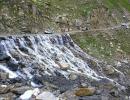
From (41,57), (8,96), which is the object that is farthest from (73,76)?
(8,96)

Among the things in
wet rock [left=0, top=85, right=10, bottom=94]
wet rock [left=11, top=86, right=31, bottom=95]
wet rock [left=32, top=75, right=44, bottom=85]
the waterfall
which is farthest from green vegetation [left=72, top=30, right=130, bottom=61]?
wet rock [left=0, top=85, right=10, bottom=94]

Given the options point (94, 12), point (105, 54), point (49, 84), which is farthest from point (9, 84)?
point (94, 12)

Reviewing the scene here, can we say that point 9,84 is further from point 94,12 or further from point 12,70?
point 94,12

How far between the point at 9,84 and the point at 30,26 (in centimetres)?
1952

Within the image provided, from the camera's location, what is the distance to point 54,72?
54.5 m

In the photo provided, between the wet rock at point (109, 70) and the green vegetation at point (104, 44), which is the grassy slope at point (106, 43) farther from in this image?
the wet rock at point (109, 70)

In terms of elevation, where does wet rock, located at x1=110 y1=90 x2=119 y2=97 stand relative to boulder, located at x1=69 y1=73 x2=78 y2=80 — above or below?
above

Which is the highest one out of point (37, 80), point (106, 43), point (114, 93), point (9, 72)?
point (9, 72)

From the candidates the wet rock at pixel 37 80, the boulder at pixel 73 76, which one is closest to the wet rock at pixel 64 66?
the boulder at pixel 73 76

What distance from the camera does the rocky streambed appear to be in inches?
1775

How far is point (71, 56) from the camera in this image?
62.8 m

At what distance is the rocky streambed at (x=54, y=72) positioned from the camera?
45.1 m

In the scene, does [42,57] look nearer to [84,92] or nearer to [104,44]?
[84,92]

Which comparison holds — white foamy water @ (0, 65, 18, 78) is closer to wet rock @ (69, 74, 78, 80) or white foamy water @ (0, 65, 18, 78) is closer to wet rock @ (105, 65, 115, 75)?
wet rock @ (69, 74, 78, 80)
